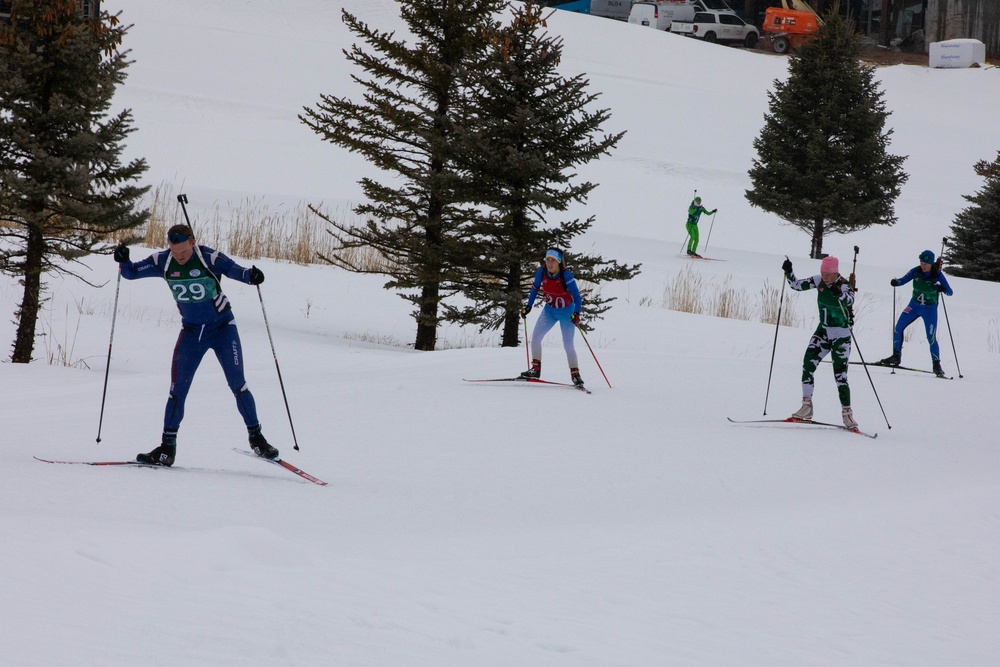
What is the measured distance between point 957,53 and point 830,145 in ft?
120

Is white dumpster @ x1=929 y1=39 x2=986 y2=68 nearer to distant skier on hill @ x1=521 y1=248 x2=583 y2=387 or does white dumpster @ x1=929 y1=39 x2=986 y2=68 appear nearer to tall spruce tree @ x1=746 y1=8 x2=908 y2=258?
tall spruce tree @ x1=746 y1=8 x2=908 y2=258

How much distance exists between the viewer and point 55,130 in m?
12.0

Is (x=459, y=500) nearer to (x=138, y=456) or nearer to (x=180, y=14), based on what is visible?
(x=138, y=456)

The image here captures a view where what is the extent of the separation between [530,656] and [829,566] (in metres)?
3.23

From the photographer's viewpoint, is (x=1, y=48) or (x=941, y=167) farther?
(x=941, y=167)

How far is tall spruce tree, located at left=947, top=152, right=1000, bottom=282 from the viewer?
2805cm

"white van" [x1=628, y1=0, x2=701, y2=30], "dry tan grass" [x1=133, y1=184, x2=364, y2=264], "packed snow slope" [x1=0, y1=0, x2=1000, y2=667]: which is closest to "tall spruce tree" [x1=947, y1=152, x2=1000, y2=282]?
"packed snow slope" [x1=0, y1=0, x2=1000, y2=667]

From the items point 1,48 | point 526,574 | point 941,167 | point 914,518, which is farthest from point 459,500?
point 941,167

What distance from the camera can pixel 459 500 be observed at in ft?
25.7

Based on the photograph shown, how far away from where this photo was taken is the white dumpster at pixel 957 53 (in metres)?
56.8

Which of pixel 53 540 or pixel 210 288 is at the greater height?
pixel 210 288

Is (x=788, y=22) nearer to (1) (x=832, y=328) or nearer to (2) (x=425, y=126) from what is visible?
(2) (x=425, y=126)

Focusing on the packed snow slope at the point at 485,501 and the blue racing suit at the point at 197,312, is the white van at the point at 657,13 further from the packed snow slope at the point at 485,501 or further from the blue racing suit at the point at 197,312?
the blue racing suit at the point at 197,312

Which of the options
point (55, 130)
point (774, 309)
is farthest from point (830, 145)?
point (55, 130)
